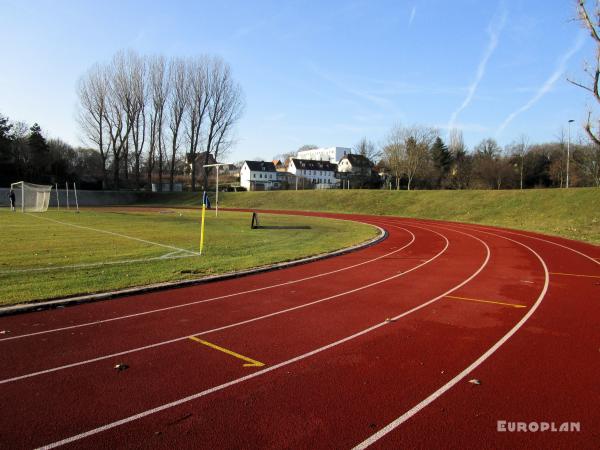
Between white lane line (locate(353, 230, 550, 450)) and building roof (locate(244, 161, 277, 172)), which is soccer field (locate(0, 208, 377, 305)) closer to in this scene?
white lane line (locate(353, 230, 550, 450))

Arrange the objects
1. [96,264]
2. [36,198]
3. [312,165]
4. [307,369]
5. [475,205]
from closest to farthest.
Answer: [307,369] < [96,264] < [475,205] < [36,198] < [312,165]

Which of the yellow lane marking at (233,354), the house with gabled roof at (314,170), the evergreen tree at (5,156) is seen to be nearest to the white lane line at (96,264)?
the yellow lane marking at (233,354)

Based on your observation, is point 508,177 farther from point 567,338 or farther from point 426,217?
point 567,338

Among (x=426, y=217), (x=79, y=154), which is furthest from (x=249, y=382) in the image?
(x=79, y=154)

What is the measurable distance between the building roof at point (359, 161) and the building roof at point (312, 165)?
910 centimetres

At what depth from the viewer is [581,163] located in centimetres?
5638

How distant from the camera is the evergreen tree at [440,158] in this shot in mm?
73250

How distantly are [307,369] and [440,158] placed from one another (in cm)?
7578

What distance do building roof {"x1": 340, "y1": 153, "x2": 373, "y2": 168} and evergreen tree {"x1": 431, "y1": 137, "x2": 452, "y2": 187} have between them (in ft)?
97.1

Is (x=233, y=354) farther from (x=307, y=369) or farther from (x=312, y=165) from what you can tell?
(x=312, y=165)

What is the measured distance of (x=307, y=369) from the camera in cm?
521

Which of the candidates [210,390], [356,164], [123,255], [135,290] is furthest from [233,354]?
[356,164]

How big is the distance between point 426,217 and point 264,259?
95.3 ft

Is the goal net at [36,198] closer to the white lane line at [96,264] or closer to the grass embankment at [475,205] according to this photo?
the grass embankment at [475,205]
